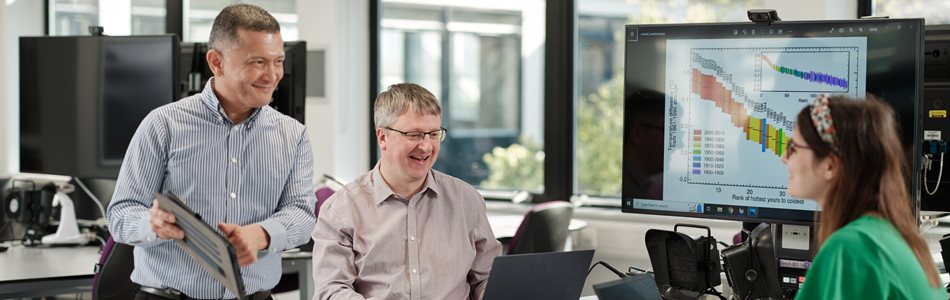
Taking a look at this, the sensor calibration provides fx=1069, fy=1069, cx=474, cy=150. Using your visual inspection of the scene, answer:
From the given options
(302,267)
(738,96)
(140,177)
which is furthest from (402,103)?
(302,267)

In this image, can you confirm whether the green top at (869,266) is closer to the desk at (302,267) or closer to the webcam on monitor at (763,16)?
the webcam on monitor at (763,16)

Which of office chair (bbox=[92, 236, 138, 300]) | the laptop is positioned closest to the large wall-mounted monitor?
the laptop

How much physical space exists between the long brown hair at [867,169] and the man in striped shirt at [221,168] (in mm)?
1336

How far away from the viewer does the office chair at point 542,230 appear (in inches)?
157

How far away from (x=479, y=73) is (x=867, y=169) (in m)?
3.90

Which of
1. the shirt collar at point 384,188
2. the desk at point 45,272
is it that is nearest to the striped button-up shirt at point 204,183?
the shirt collar at point 384,188

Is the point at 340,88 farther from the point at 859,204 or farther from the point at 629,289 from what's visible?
the point at 859,204

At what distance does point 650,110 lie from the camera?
267 cm

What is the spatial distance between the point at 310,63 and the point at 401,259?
3.10m

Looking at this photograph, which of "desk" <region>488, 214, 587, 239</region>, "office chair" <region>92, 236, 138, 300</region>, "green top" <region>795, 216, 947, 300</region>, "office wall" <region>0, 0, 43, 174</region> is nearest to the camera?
"green top" <region>795, 216, 947, 300</region>

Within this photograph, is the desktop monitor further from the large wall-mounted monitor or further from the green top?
the green top

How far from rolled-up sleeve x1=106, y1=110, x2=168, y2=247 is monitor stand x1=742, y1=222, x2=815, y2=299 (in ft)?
4.93

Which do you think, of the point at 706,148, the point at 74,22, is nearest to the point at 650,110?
the point at 706,148

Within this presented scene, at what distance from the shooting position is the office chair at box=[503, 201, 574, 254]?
3.99 metres
